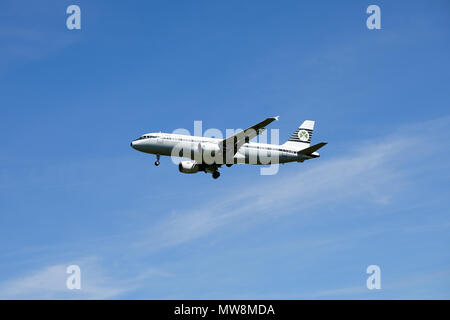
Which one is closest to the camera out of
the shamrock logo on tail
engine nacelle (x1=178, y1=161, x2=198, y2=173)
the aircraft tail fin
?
engine nacelle (x1=178, y1=161, x2=198, y2=173)

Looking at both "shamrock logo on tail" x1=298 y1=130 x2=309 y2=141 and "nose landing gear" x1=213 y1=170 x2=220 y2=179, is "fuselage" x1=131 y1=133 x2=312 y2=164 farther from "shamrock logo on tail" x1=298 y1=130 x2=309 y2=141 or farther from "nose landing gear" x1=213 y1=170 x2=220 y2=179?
"shamrock logo on tail" x1=298 y1=130 x2=309 y2=141

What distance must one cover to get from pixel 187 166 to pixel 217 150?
5.17m

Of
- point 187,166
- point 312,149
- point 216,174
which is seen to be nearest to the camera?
point 187,166

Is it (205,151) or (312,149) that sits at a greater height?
(312,149)

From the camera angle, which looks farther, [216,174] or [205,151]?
[216,174]

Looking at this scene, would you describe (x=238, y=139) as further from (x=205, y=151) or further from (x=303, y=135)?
(x=303, y=135)

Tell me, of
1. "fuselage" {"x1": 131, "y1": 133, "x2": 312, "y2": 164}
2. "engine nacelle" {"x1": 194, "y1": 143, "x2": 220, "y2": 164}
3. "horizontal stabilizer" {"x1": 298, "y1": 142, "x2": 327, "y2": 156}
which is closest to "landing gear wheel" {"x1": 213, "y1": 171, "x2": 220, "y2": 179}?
"fuselage" {"x1": 131, "y1": 133, "x2": 312, "y2": 164}

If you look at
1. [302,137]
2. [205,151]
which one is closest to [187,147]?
[205,151]

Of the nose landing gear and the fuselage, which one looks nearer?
the fuselage

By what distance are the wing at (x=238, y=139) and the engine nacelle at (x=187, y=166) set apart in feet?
16.0

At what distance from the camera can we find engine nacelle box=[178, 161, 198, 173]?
8225 cm

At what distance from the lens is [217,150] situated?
7994 cm
